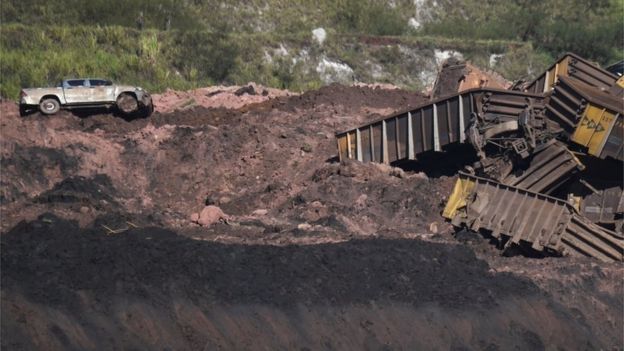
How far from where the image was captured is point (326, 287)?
1441 centimetres

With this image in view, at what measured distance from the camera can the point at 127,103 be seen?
26.0 meters

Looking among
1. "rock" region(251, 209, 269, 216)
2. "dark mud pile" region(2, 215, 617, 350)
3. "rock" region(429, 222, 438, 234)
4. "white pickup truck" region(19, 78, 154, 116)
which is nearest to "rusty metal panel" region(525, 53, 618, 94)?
"rock" region(429, 222, 438, 234)

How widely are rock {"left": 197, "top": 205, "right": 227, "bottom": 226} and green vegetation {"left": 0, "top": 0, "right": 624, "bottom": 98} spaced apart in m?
12.2

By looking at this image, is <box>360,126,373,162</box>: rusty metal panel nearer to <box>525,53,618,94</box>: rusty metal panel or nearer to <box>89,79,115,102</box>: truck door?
<box>525,53,618,94</box>: rusty metal panel

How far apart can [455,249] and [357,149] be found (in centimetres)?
582

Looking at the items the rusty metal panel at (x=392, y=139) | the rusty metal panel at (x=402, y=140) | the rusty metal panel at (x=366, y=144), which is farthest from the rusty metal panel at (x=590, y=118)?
the rusty metal panel at (x=366, y=144)

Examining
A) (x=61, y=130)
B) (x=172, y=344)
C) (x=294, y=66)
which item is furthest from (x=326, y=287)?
(x=294, y=66)

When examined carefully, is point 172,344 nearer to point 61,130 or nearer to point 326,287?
point 326,287

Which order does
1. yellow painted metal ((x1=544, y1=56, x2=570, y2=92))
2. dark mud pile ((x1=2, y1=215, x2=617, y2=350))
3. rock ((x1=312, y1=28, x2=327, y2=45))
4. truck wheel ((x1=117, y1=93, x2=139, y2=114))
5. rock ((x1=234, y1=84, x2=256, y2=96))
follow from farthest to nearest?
rock ((x1=312, y1=28, x2=327, y2=45)) → rock ((x1=234, y1=84, x2=256, y2=96)) → truck wheel ((x1=117, y1=93, x2=139, y2=114)) → yellow painted metal ((x1=544, y1=56, x2=570, y2=92)) → dark mud pile ((x1=2, y1=215, x2=617, y2=350))

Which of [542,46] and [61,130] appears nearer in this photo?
[61,130]

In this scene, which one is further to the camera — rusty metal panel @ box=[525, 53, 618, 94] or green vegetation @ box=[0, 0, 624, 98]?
green vegetation @ box=[0, 0, 624, 98]

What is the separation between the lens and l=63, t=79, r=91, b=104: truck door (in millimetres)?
25469

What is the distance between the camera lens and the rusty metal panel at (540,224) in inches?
685

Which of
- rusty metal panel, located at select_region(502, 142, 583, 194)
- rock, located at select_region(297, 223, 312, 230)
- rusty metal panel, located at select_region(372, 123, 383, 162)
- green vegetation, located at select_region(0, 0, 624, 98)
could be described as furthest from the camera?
green vegetation, located at select_region(0, 0, 624, 98)
